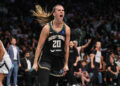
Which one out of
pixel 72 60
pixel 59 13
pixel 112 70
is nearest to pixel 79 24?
pixel 112 70

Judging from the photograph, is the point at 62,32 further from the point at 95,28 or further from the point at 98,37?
the point at 95,28

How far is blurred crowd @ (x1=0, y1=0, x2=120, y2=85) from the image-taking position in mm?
15398

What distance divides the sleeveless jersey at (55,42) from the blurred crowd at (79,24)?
268 inches

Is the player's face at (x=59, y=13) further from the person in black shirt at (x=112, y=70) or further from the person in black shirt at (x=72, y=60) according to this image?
the person in black shirt at (x=112, y=70)

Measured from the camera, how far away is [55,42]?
641 cm

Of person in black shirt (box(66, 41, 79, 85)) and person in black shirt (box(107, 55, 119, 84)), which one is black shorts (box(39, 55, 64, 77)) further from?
person in black shirt (box(107, 55, 119, 84))

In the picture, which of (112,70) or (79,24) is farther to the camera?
(79,24)

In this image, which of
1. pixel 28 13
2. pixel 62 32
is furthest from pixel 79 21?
pixel 62 32

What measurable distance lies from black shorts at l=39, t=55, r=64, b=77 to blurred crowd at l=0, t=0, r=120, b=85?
22.2 feet

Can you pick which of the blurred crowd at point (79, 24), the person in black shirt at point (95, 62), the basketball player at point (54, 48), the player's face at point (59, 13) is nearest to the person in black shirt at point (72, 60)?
the person in black shirt at point (95, 62)

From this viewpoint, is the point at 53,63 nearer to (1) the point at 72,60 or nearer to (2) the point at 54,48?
(2) the point at 54,48

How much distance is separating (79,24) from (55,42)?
41.7 ft

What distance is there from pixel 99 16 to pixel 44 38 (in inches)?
550

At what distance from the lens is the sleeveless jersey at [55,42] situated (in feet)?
21.0
